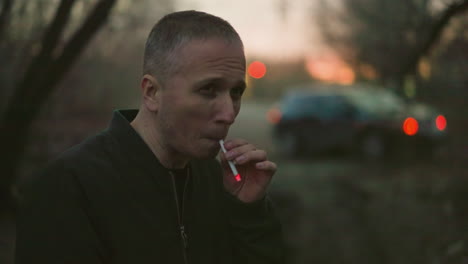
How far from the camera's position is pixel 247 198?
2.42m

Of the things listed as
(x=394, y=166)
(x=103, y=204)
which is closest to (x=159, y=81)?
(x=103, y=204)

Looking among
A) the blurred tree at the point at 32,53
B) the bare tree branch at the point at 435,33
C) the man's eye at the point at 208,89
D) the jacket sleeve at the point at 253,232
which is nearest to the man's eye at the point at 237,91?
the man's eye at the point at 208,89

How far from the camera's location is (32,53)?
22.0 feet

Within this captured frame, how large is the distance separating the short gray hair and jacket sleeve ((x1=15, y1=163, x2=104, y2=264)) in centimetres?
59

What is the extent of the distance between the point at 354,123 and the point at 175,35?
10.3 meters

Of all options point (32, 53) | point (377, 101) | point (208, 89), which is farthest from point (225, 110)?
point (377, 101)

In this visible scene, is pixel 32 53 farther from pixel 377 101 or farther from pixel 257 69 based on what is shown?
pixel 257 69

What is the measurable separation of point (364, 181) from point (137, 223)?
8.35 meters

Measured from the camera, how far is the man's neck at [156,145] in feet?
7.52

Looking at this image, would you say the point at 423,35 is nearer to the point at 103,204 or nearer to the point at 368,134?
the point at 103,204

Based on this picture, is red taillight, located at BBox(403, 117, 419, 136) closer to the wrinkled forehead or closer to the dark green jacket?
the dark green jacket

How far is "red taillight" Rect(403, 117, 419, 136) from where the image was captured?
1135 centimetres

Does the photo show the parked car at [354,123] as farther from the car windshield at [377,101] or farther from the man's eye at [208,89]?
the man's eye at [208,89]

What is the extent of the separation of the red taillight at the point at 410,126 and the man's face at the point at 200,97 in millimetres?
9782
